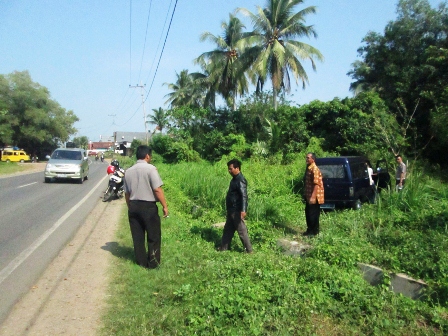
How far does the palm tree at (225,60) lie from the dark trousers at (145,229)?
84.8ft

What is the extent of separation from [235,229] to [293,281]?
6.86 ft

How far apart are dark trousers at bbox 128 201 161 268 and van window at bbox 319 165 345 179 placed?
6.48 metres

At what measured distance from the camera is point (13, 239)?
855cm

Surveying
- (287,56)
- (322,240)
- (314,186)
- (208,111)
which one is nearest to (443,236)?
(322,240)

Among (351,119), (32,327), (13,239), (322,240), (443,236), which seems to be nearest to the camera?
(32,327)

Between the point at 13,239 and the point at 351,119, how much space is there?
16425 mm

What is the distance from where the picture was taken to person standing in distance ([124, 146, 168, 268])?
639cm

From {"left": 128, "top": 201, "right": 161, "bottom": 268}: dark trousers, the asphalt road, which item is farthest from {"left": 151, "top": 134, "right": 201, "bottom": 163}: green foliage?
{"left": 128, "top": 201, "right": 161, "bottom": 268}: dark trousers

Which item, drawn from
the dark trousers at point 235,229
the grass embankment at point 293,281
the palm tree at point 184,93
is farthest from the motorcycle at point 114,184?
the palm tree at point 184,93

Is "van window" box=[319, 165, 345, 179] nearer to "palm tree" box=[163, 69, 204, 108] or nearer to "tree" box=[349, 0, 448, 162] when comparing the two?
"tree" box=[349, 0, 448, 162]

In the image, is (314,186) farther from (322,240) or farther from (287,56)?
(287,56)

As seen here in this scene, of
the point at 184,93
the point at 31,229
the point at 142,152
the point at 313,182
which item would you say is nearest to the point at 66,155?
the point at 31,229

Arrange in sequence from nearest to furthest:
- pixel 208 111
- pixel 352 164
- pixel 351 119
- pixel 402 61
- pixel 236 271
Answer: pixel 236 271
pixel 352 164
pixel 351 119
pixel 402 61
pixel 208 111

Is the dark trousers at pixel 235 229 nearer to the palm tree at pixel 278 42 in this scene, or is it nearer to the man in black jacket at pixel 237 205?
the man in black jacket at pixel 237 205
